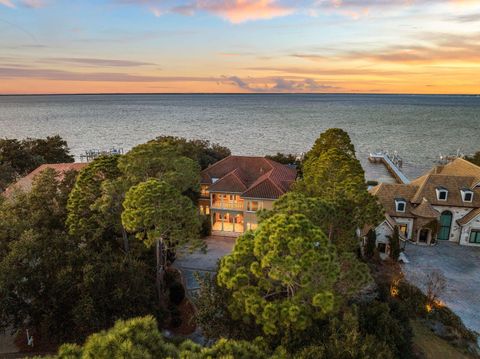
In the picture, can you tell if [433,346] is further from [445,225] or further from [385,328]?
[445,225]

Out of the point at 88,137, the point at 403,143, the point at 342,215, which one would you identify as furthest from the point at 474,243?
the point at 88,137

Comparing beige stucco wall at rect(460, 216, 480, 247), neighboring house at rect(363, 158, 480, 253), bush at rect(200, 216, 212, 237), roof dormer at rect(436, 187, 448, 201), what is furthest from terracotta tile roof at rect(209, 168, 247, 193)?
beige stucco wall at rect(460, 216, 480, 247)

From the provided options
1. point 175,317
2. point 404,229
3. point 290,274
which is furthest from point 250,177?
point 290,274

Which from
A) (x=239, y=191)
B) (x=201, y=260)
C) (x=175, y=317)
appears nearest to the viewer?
(x=175, y=317)

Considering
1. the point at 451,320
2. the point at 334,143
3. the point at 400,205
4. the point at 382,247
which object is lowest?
the point at 451,320

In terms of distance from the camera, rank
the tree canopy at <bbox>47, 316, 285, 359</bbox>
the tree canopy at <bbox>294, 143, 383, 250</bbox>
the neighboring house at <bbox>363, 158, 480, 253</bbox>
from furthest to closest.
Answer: the neighboring house at <bbox>363, 158, 480, 253</bbox> < the tree canopy at <bbox>294, 143, 383, 250</bbox> < the tree canopy at <bbox>47, 316, 285, 359</bbox>

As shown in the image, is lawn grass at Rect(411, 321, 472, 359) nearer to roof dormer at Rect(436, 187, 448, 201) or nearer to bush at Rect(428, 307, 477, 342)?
bush at Rect(428, 307, 477, 342)
